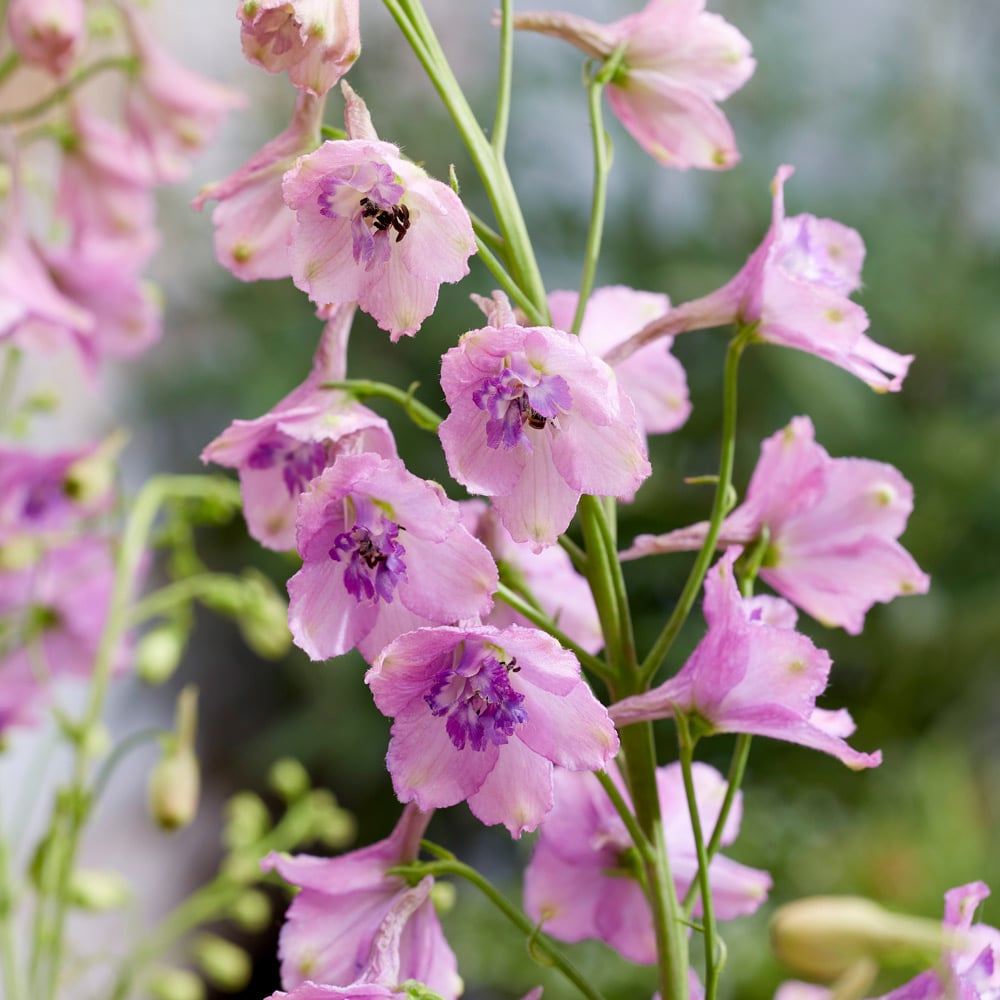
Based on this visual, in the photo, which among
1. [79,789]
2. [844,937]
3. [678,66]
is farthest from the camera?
[79,789]

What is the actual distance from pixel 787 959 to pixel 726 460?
0.11 m

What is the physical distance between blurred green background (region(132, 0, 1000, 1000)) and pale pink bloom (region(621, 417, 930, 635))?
1197 millimetres

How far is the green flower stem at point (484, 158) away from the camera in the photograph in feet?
0.94

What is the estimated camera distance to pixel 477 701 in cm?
26

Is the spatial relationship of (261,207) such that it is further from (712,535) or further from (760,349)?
(760,349)

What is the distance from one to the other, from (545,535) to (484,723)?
0.04 m

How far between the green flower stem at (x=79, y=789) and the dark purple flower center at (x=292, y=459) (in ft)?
0.79

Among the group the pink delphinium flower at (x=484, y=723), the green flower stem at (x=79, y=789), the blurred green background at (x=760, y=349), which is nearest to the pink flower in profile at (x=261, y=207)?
the pink delphinium flower at (x=484, y=723)

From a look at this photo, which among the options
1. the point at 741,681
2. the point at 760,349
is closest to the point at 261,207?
the point at 741,681

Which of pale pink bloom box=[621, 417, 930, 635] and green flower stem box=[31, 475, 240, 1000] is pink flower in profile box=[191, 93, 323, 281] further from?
green flower stem box=[31, 475, 240, 1000]

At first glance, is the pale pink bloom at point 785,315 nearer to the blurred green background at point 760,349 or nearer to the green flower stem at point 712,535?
the green flower stem at point 712,535

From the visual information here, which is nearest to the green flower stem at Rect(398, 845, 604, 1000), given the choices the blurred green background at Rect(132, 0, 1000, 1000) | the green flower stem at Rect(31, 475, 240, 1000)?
the green flower stem at Rect(31, 475, 240, 1000)

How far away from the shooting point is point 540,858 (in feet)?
1.12

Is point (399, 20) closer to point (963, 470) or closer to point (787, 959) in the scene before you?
point (787, 959)
